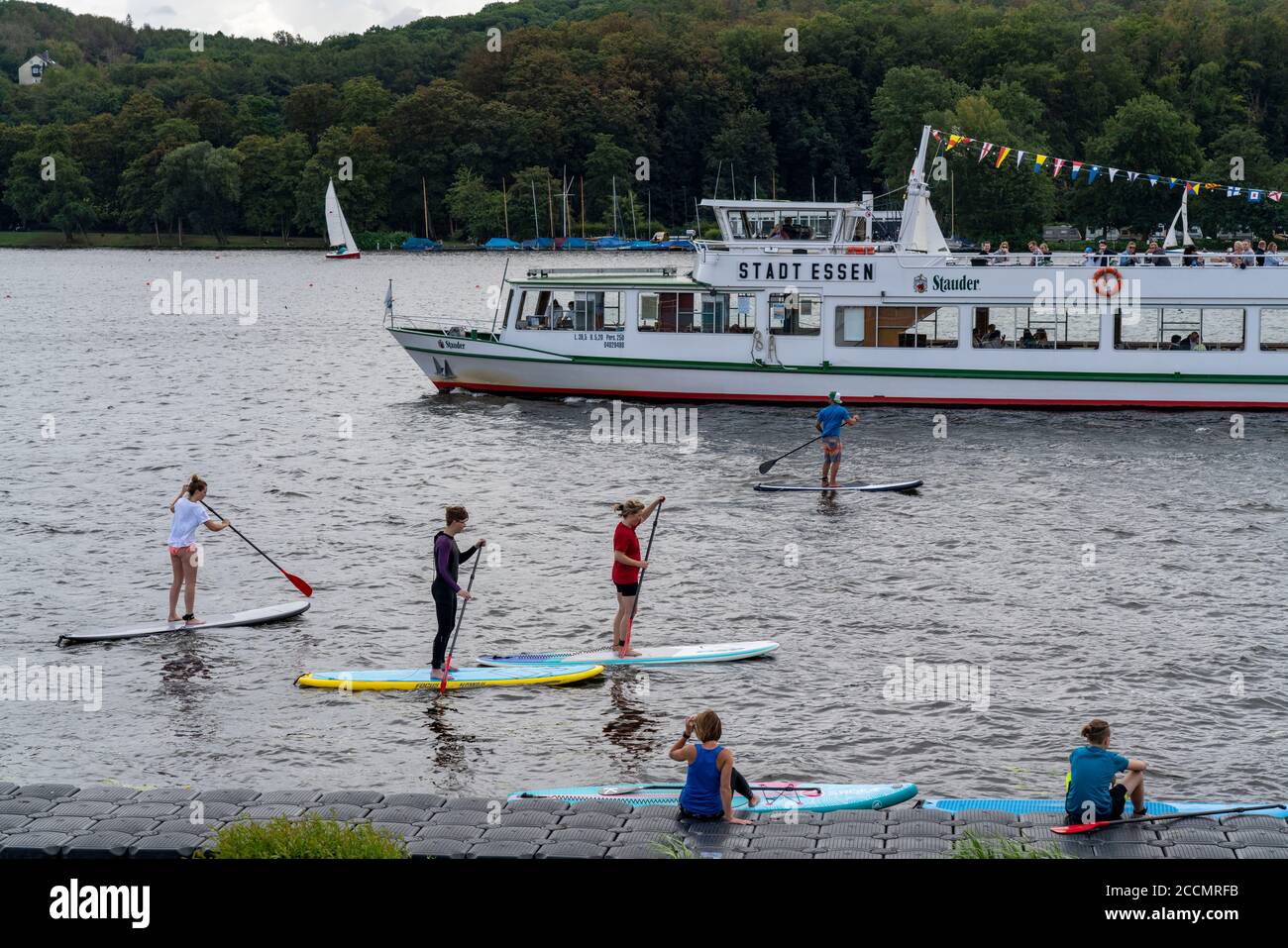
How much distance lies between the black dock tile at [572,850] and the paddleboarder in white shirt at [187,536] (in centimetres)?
1033

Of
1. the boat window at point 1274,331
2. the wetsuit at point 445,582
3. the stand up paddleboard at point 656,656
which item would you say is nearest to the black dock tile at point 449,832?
the wetsuit at point 445,582

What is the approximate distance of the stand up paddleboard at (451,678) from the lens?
19.5 meters

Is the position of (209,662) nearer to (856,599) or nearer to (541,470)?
(856,599)

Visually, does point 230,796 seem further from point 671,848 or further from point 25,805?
point 671,848

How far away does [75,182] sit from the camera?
632ft

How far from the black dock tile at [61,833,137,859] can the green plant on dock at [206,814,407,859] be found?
2.50 feet

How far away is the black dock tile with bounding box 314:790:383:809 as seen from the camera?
12.9m

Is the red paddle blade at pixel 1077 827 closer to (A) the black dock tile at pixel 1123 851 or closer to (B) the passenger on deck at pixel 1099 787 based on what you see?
(B) the passenger on deck at pixel 1099 787

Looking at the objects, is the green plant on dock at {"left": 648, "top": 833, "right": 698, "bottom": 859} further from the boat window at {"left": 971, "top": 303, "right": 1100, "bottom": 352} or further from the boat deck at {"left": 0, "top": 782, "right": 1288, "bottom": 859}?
the boat window at {"left": 971, "top": 303, "right": 1100, "bottom": 352}

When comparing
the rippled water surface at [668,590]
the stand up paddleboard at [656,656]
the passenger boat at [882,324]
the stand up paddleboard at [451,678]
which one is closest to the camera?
the rippled water surface at [668,590]

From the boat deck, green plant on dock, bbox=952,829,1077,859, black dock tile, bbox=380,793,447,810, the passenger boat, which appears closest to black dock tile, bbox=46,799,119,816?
the boat deck

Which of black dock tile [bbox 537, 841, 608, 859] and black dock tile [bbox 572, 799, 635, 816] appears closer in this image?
black dock tile [bbox 537, 841, 608, 859]

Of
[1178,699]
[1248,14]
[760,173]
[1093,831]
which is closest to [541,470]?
[1178,699]

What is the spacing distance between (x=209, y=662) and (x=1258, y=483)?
79.2ft
